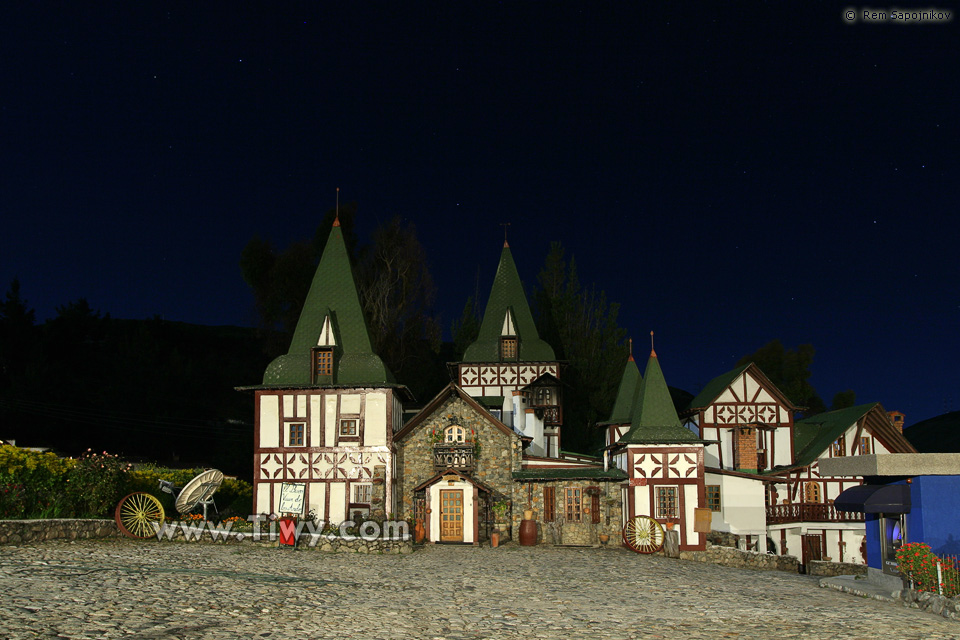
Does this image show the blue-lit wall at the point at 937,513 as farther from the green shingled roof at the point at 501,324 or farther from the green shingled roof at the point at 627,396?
the green shingled roof at the point at 501,324

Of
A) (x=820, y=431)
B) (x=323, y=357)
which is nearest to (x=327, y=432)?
(x=323, y=357)

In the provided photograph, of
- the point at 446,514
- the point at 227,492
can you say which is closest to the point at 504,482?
the point at 446,514

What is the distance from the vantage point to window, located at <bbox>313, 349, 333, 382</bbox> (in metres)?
28.8

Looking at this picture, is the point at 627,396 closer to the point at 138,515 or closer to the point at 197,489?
the point at 197,489

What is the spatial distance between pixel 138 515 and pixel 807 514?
23.3 m

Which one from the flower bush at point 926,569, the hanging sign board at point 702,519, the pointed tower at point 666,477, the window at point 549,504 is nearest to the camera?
the flower bush at point 926,569

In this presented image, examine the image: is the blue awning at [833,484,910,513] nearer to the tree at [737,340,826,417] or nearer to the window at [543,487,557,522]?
the window at [543,487,557,522]

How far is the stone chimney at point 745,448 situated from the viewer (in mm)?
33828

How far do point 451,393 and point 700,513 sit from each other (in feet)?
28.4

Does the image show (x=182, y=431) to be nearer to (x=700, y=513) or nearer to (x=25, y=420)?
(x=25, y=420)

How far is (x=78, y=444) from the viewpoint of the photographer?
1581 inches

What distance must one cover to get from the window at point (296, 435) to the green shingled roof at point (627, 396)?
1292 centimetres

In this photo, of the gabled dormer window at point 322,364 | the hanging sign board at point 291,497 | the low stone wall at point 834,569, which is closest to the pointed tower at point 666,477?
the low stone wall at point 834,569

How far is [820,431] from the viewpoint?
35719 millimetres
